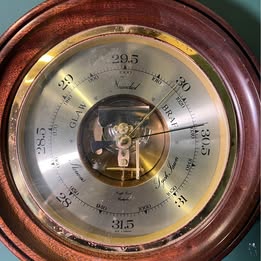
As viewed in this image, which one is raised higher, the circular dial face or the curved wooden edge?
the curved wooden edge

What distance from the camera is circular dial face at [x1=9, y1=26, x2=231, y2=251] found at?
2.68ft

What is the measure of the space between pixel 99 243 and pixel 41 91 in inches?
10.4

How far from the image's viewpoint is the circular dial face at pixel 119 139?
82 cm

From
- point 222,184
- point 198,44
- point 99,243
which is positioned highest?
point 198,44

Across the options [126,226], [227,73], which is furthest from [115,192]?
[227,73]

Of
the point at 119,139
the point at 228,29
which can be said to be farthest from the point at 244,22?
the point at 119,139

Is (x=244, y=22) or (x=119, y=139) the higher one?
(x=244, y=22)

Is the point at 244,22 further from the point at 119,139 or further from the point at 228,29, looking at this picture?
the point at 119,139

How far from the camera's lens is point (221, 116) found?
82 cm

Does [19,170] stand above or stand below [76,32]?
below

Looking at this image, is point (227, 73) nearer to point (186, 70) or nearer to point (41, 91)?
point (186, 70)

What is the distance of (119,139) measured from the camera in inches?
32.7

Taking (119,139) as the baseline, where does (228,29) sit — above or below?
above

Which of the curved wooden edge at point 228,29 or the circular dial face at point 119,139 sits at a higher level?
the curved wooden edge at point 228,29
